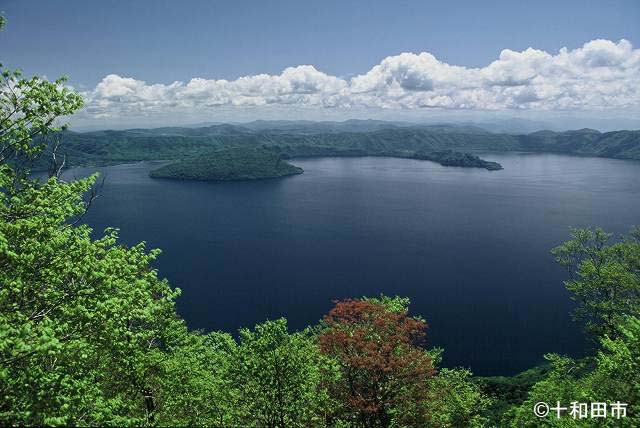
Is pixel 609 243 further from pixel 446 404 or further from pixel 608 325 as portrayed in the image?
pixel 446 404

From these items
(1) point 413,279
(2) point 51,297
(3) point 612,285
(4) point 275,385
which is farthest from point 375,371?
(1) point 413,279

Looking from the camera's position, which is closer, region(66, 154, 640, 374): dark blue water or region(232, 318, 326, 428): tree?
region(232, 318, 326, 428): tree

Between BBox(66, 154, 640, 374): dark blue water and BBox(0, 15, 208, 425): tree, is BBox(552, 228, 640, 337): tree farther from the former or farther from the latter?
BBox(0, 15, 208, 425): tree

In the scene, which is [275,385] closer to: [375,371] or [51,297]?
[375,371]

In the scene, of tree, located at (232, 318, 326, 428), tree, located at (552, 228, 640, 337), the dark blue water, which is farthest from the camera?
the dark blue water

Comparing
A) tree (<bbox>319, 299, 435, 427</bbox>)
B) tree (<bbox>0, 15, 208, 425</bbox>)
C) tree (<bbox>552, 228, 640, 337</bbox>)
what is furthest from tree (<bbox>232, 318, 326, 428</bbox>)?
tree (<bbox>552, 228, 640, 337</bbox>)

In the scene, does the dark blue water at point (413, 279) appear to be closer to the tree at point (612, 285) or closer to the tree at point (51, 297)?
the tree at point (612, 285)
